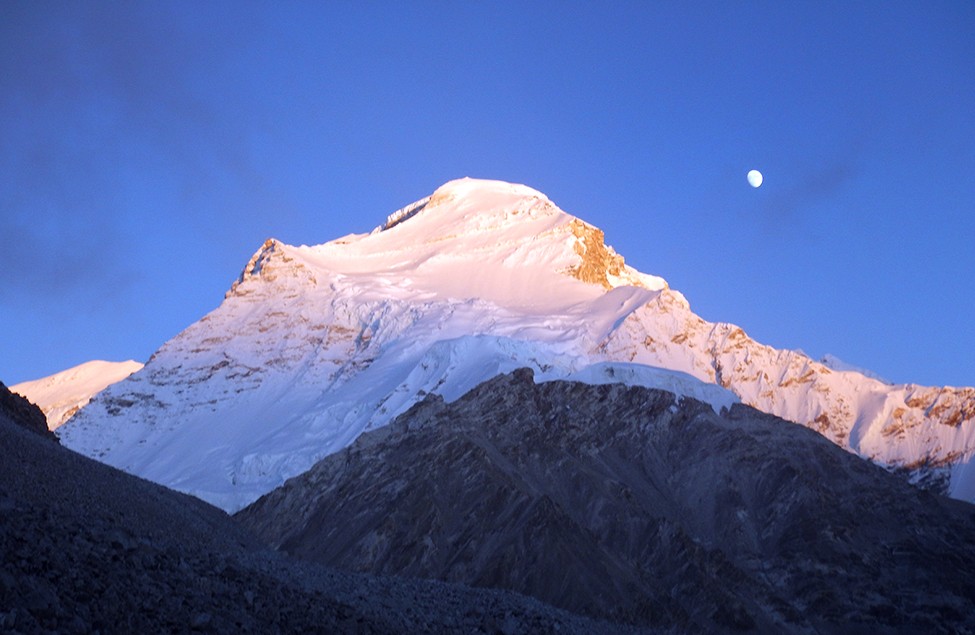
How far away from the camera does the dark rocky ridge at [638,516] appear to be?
7706 cm

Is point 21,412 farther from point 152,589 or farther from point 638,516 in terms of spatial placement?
point 638,516

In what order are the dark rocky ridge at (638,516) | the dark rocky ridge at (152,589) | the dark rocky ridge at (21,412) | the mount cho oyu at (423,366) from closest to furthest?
the dark rocky ridge at (152,589), the dark rocky ridge at (21,412), the dark rocky ridge at (638,516), the mount cho oyu at (423,366)

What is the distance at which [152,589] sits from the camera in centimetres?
2484

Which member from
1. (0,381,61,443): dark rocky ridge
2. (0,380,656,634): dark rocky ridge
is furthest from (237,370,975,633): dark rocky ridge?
(0,380,656,634): dark rocky ridge

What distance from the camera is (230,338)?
535 ft

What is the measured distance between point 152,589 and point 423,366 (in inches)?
3901

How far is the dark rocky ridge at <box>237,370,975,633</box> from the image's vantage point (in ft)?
253

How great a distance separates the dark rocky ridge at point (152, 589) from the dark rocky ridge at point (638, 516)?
30.5m

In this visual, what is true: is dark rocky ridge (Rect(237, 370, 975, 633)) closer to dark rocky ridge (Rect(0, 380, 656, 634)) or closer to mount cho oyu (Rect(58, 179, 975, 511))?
mount cho oyu (Rect(58, 179, 975, 511))

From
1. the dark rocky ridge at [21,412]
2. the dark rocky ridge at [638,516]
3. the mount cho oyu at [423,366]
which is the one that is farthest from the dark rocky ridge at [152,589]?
the mount cho oyu at [423,366]

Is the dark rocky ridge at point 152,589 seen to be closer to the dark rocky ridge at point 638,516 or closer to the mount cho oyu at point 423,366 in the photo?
the dark rocky ridge at point 638,516

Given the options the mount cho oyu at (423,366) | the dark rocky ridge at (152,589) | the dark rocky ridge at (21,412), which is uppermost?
the mount cho oyu at (423,366)

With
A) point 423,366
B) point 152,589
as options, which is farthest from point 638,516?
point 152,589

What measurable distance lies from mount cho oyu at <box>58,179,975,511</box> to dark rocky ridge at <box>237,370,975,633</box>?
9.20m
